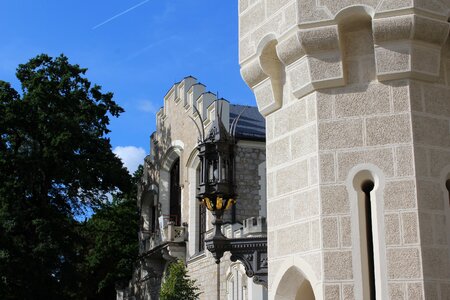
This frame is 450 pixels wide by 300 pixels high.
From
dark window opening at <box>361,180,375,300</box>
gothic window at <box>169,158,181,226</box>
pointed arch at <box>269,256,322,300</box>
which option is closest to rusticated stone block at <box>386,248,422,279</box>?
dark window opening at <box>361,180,375,300</box>

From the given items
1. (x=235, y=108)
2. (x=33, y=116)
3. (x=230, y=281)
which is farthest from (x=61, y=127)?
(x=230, y=281)

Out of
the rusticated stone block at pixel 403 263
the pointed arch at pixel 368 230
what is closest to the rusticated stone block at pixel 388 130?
the pointed arch at pixel 368 230

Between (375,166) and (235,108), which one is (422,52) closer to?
(375,166)

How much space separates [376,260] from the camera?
414cm

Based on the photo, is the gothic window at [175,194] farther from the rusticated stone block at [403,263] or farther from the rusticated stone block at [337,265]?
the rusticated stone block at [403,263]

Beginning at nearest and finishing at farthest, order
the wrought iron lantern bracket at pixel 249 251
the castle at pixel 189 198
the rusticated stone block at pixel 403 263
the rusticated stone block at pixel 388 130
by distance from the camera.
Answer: the rusticated stone block at pixel 403 263 → the rusticated stone block at pixel 388 130 → the wrought iron lantern bracket at pixel 249 251 → the castle at pixel 189 198

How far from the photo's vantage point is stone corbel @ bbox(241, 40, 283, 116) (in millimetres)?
4953

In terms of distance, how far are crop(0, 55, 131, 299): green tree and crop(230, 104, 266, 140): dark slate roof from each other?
6.55 metres

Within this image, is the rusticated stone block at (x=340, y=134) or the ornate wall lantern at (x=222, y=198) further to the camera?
the ornate wall lantern at (x=222, y=198)

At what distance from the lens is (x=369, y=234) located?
4266 millimetres

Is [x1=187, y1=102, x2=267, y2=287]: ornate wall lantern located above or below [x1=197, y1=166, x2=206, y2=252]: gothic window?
below

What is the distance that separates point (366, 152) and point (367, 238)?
21.5 inches

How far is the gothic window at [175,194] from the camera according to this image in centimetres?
2920

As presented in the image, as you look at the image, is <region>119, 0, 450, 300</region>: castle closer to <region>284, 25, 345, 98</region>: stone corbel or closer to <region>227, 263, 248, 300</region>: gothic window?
<region>284, 25, 345, 98</region>: stone corbel
